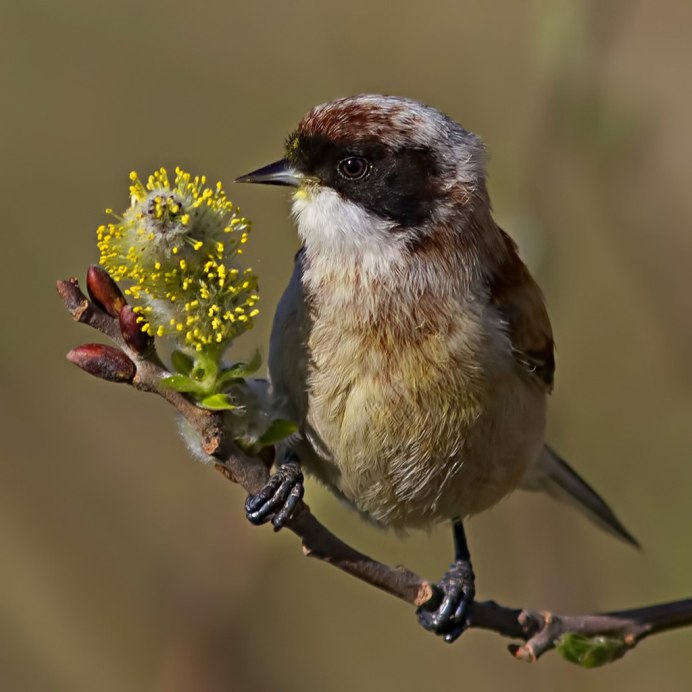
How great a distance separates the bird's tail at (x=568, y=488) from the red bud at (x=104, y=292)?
2.83 m

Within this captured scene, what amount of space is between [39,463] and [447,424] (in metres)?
1.69

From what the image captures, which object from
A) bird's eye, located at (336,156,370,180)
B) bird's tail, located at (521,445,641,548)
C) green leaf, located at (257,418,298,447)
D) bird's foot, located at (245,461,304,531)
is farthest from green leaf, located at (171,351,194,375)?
bird's tail, located at (521,445,641,548)

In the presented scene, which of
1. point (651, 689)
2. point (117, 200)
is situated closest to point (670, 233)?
point (651, 689)

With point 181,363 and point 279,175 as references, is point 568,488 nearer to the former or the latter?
point 279,175

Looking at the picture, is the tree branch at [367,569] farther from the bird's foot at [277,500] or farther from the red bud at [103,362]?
the bird's foot at [277,500]

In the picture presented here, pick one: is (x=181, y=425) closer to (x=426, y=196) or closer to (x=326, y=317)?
(x=326, y=317)

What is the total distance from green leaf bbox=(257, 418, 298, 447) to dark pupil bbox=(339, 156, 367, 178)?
3.46 ft

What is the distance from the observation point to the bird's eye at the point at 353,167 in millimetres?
3846

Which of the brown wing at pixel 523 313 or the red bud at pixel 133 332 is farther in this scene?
the brown wing at pixel 523 313

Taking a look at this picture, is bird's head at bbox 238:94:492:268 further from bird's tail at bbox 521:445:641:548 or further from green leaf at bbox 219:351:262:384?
bird's tail at bbox 521:445:641:548

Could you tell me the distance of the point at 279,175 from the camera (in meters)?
3.83

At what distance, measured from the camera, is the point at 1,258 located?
21.0ft

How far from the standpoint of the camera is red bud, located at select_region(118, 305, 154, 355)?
2.84 m

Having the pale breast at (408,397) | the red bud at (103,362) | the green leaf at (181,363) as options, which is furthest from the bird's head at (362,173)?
the red bud at (103,362)
